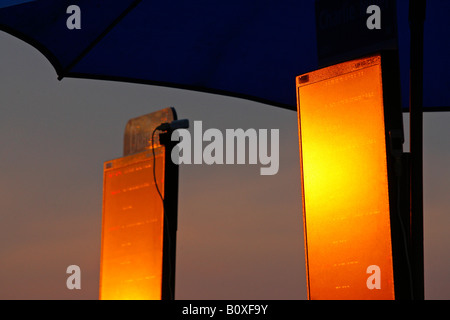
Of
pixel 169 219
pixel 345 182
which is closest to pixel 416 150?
pixel 345 182

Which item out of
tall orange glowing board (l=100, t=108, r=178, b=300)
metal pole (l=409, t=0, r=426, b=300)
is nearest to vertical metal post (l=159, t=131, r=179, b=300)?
tall orange glowing board (l=100, t=108, r=178, b=300)

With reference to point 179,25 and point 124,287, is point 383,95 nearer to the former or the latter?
point 179,25

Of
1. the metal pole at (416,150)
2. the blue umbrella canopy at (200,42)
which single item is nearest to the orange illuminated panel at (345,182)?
the metal pole at (416,150)

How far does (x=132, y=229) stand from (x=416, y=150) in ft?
5.37

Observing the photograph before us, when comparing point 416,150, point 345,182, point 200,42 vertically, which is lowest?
point 345,182

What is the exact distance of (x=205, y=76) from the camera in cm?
365

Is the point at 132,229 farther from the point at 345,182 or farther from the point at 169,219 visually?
the point at 345,182

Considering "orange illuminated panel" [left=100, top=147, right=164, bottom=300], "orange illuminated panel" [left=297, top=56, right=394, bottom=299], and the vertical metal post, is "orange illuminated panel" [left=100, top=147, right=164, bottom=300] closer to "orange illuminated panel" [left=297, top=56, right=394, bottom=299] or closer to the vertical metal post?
the vertical metal post

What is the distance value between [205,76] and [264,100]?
41 cm

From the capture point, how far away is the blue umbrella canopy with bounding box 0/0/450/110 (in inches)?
118

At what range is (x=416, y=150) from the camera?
2.06 meters

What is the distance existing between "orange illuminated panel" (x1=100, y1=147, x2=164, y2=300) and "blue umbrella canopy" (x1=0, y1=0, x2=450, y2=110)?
53 cm
